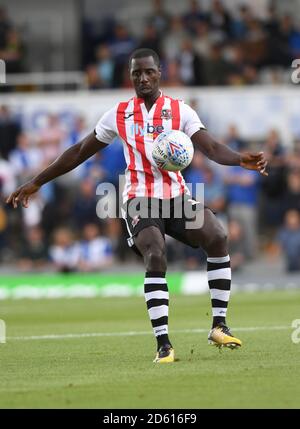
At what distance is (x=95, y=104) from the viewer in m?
25.8

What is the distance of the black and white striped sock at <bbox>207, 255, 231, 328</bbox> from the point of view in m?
10.3

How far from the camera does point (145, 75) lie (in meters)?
9.99

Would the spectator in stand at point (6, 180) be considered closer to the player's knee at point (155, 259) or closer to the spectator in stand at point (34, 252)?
the spectator in stand at point (34, 252)

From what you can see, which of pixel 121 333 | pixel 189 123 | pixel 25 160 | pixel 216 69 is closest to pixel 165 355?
pixel 189 123

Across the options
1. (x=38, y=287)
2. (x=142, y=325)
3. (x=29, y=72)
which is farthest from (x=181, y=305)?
(x=29, y=72)

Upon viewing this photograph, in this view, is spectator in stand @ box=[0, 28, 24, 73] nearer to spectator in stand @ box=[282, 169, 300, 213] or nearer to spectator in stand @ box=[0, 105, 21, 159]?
spectator in stand @ box=[0, 105, 21, 159]

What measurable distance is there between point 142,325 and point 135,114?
4526 mm

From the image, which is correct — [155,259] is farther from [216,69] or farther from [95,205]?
[216,69]

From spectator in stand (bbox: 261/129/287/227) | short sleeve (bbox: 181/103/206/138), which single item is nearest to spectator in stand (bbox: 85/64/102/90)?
spectator in stand (bbox: 261/129/287/227)

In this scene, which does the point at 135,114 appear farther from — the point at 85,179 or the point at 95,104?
the point at 95,104

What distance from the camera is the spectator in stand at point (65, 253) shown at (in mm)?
22938

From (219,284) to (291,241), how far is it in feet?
39.6

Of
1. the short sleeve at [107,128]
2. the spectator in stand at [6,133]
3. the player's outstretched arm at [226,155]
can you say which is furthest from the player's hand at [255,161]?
the spectator in stand at [6,133]

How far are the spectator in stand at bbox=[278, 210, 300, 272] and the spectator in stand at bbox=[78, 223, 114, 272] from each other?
377 cm
